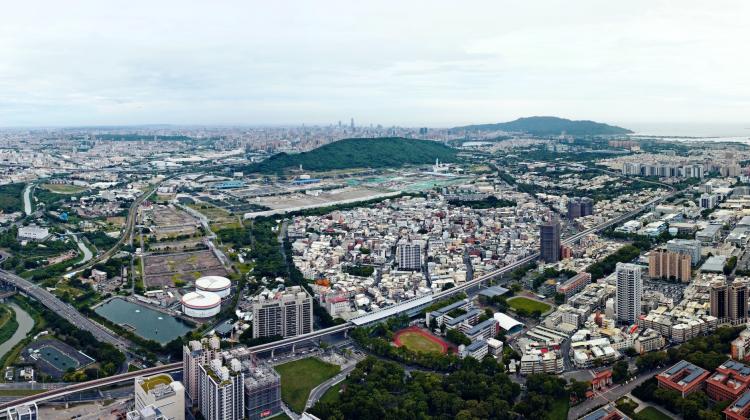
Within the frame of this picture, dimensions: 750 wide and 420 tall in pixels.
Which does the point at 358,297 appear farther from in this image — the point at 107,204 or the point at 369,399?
the point at 107,204

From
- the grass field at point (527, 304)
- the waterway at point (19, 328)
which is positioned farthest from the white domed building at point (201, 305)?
the grass field at point (527, 304)

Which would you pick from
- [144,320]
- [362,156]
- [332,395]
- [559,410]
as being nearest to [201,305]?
[144,320]

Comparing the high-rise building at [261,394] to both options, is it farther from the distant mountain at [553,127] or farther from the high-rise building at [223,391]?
the distant mountain at [553,127]

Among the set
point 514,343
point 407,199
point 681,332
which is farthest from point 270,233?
point 681,332

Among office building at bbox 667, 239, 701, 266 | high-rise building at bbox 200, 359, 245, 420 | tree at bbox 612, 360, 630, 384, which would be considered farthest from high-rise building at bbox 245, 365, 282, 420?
office building at bbox 667, 239, 701, 266

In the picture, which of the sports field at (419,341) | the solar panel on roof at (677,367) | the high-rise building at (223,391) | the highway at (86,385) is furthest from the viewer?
the sports field at (419,341)

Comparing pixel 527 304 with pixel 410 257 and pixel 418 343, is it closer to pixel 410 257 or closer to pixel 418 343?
pixel 418 343

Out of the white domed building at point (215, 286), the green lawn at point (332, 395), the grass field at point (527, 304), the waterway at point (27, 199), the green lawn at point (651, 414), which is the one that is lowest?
the green lawn at point (651, 414)
